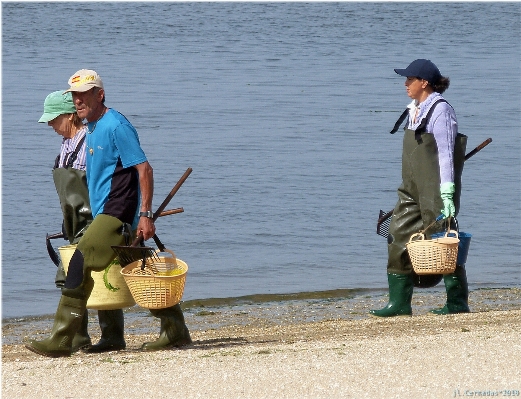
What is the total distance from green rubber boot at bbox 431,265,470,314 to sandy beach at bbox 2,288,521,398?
0.56 m

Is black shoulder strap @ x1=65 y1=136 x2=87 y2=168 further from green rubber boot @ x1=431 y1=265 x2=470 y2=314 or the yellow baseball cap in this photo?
green rubber boot @ x1=431 y1=265 x2=470 y2=314

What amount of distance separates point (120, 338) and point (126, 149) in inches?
60.5

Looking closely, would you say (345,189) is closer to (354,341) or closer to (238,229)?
(238,229)

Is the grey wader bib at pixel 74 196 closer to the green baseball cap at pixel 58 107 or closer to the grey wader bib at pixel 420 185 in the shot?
the green baseball cap at pixel 58 107

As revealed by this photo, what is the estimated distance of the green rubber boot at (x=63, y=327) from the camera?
7320mm

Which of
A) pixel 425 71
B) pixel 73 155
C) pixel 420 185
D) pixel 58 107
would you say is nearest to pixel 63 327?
pixel 73 155

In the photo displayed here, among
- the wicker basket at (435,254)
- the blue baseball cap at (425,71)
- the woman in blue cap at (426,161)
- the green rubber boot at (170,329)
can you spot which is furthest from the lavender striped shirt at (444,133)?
the green rubber boot at (170,329)

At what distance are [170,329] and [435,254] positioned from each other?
2.05m

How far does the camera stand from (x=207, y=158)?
1867 cm

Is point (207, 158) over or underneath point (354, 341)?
underneath

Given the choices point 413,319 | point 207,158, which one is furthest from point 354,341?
point 207,158

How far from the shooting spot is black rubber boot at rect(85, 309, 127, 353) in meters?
8.02

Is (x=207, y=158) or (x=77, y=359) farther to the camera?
(x=207, y=158)

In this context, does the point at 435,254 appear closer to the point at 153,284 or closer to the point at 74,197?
the point at 153,284
